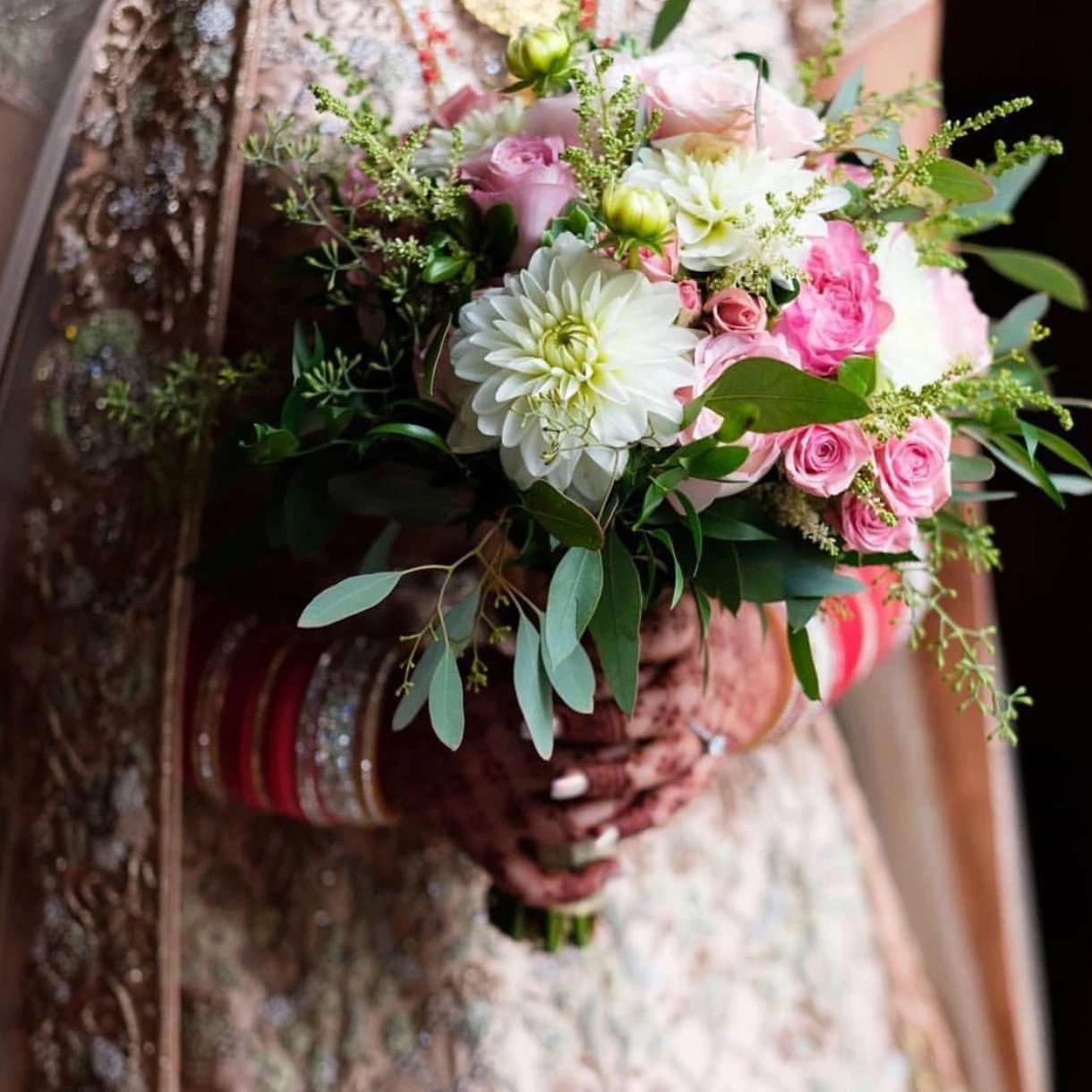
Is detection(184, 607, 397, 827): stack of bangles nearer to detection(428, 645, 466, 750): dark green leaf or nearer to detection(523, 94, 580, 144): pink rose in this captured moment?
detection(428, 645, 466, 750): dark green leaf

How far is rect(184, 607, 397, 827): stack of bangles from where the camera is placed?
715 mm

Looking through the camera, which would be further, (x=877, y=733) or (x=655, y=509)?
(x=877, y=733)

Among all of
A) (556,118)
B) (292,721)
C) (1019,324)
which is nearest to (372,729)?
(292,721)

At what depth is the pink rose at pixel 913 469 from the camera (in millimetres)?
527

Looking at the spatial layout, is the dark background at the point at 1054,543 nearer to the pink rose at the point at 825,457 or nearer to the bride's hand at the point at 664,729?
the bride's hand at the point at 664,729

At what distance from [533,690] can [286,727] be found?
0.24 m

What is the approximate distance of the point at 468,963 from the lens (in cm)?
81

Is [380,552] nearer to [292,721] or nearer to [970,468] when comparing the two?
[292,721]

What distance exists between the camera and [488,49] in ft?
2.21

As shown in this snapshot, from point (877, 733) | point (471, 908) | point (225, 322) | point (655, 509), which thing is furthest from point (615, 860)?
point (877, 733)

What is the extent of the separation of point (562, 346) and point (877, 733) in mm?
788

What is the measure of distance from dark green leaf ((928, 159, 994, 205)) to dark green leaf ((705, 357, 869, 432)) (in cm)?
14

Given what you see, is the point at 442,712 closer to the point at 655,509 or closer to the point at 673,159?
the point at 655,509

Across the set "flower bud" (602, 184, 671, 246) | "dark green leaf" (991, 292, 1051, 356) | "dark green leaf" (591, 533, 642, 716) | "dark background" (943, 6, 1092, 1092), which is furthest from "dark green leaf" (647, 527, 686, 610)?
"dark background" (943, 6, 1092, 1092)
